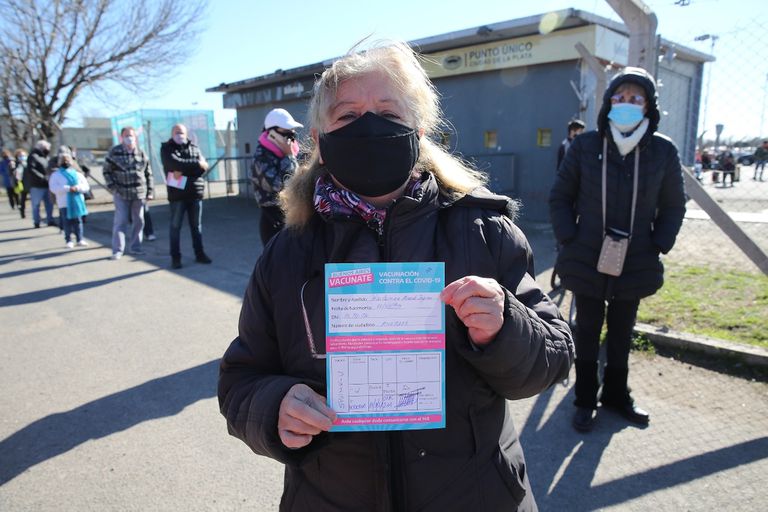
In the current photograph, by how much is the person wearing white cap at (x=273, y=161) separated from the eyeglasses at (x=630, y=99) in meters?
2.82

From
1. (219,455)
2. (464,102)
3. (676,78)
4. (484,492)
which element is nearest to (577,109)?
(464,102)

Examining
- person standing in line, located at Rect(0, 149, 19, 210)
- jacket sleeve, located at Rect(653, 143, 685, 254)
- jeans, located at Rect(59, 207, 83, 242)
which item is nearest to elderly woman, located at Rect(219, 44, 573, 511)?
jacket sleeve, located at Rect(653, 143, 685, 254)

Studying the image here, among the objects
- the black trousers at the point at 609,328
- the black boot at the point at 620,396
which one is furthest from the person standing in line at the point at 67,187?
the black boot at the point at 620,396

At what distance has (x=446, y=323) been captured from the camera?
1328 mm

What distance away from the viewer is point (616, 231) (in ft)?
10.7

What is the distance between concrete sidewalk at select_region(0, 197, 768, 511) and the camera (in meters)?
2.81

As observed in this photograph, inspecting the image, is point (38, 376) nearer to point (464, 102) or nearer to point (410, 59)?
point (410, 59)

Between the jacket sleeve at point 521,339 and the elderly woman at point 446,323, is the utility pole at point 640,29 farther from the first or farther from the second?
the jacket sleeve at point 521,339

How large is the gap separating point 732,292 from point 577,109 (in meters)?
6.05

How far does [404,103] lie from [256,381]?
0.91m

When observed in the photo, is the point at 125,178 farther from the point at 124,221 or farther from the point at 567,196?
the point at 567,196

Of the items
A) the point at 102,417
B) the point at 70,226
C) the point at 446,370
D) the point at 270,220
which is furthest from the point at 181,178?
the point at 446,370

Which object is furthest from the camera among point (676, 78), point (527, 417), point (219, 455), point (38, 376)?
point (676, 78)

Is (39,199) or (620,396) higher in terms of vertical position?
(39,199)
